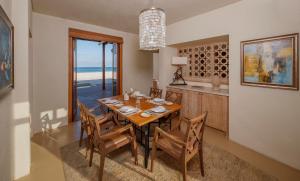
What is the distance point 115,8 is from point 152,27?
1.23 metres

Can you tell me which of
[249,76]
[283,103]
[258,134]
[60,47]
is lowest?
[258,134]

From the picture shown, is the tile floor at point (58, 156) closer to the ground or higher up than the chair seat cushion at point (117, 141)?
closer to the ground

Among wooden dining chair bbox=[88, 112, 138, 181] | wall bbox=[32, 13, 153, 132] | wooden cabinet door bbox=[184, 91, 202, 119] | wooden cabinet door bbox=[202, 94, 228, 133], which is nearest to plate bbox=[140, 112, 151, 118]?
wooden dining chair bbox=[88, 112, 138, 181]

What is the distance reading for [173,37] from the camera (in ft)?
13.0

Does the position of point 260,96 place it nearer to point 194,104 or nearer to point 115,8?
point 194,104

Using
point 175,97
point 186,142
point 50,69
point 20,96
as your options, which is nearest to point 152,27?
point 175,97

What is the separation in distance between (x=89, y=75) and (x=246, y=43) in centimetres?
1315

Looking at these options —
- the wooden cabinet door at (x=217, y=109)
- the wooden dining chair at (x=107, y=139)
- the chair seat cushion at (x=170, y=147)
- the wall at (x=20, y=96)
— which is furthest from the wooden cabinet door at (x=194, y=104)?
the wall at (x=20, y=96)

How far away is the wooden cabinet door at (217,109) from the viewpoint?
297cm

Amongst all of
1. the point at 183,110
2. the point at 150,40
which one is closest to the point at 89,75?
the point at 183,110

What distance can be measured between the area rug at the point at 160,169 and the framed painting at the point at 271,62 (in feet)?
4.07

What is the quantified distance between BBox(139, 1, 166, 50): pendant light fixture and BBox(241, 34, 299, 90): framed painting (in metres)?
1.46

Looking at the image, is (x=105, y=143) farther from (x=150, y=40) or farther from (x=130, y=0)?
(x=130, y=0)

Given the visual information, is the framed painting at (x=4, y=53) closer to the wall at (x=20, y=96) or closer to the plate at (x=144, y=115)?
the wall at (x=20, y=96)
